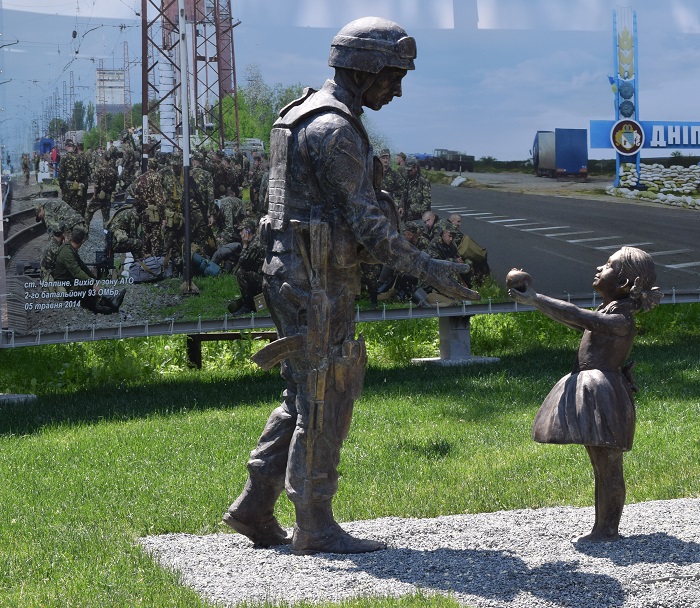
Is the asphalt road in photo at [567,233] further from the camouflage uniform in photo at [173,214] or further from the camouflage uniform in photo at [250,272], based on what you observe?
the camouflage uniform in photo at [173,214]

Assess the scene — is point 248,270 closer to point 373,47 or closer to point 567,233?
point 567,233

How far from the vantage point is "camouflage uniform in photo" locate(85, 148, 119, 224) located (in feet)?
35.3

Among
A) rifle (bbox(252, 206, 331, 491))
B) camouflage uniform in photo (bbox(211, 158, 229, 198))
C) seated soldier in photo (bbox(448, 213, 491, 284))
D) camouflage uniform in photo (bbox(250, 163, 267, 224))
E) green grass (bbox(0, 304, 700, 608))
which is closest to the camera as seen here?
rifle (bbox(252, 206, 331, 491))

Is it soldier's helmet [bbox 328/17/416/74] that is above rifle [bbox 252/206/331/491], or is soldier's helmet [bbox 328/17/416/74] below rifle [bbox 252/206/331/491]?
above

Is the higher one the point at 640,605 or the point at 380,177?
the point at 380,177

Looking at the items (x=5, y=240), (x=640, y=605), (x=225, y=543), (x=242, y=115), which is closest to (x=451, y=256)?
(x=242, y=115)

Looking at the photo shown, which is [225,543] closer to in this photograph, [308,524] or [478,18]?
[308,524]

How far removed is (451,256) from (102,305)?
3.86 meters

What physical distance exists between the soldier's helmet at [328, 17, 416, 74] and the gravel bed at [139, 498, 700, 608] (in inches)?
90.8

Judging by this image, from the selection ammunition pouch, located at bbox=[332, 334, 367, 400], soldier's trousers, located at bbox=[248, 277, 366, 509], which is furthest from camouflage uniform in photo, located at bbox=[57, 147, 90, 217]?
ammunition pouch, located at bbox=[332, 334, 367, 400]

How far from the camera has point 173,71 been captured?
11.0m

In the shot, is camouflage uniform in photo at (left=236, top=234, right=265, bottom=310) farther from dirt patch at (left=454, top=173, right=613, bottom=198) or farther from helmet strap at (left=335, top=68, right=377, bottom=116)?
helmet strap at (left=335, top=68, right=377, bottom=116)

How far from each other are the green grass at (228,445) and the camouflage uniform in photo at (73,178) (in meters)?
1.98

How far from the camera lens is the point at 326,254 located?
4922mm
